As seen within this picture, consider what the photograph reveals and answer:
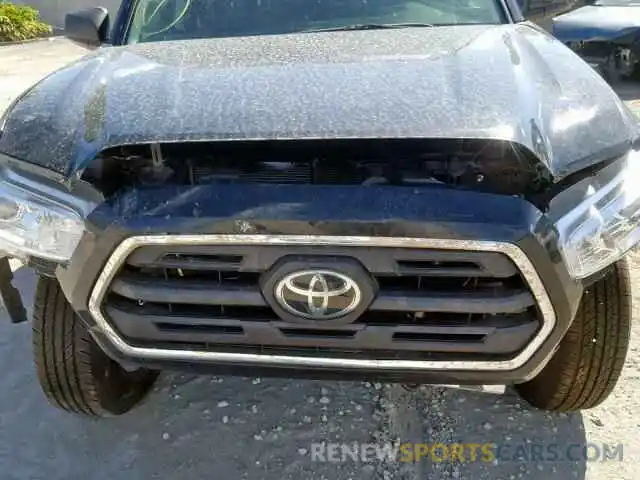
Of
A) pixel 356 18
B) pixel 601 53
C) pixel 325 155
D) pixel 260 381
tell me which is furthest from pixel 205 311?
pixel 601 53

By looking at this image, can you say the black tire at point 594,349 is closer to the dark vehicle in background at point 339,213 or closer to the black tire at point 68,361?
the dark vehicle in background at point 339,213

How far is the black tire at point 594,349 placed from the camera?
6.84 feet

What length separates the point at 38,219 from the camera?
186 cm

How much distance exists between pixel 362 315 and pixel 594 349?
891mm

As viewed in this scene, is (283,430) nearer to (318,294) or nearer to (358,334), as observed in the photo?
(358,334)

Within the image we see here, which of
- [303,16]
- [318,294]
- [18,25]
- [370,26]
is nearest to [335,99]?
[318,294]

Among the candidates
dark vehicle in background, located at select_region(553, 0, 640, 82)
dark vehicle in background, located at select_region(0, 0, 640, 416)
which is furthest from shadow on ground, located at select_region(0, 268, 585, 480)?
dark vehicle in background, located at select_region(553, 0, 640, 82)

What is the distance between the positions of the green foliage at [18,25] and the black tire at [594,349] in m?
14.8

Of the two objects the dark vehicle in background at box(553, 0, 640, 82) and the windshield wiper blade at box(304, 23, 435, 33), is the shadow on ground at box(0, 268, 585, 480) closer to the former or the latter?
the windshield wiper blade at box(304, 23, 435, 33)

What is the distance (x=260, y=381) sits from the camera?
2.72m

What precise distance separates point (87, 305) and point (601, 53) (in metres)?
7.15

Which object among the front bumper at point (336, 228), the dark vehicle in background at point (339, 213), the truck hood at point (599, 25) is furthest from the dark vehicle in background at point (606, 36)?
→ the front bumper at point (336, 228)

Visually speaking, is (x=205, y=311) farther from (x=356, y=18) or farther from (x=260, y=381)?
(x=356, y=18)

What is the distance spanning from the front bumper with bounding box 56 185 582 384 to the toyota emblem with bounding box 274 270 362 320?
0.07 m
